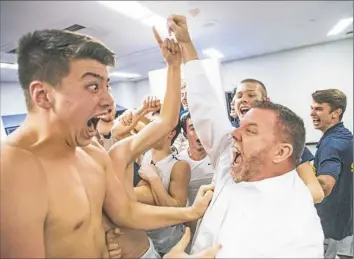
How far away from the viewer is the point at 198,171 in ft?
4.43

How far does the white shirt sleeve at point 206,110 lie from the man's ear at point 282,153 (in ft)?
0.68

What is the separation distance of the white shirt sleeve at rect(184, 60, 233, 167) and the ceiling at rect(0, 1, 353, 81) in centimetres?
109

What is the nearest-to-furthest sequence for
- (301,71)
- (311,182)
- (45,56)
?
(45,56) < (311,182) < (301,71)

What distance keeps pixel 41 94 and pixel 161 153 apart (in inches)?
31.0

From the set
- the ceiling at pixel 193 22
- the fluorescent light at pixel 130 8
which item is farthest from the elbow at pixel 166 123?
the fluorescent light at pixel 130 8

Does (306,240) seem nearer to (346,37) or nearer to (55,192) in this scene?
(55,192)

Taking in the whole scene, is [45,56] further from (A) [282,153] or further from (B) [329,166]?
(B) [329,166]

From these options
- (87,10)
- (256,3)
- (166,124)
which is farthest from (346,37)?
(166,124)

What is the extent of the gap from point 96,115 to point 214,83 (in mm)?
536

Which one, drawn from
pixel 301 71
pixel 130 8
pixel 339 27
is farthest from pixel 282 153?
pixel 301 71

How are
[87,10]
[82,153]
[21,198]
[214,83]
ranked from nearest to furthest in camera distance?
[21,198] → [82,153] → [214,83] → [87,10]

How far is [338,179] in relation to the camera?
138 centimetres

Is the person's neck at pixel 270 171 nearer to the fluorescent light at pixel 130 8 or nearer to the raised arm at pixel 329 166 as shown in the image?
the raised arm at pixel 329 166

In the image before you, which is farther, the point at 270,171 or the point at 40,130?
the point at 270,171
